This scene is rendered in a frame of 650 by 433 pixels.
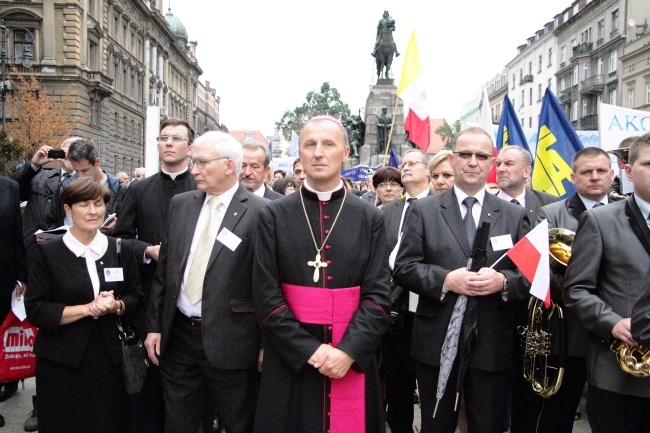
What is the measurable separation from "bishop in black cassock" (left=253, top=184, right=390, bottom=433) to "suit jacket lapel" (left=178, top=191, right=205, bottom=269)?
0.66m

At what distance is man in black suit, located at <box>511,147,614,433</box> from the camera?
13.5ft

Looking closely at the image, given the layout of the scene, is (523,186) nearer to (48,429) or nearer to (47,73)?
(48,429)

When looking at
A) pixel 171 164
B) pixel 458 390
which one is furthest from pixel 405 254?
pixel 171 164

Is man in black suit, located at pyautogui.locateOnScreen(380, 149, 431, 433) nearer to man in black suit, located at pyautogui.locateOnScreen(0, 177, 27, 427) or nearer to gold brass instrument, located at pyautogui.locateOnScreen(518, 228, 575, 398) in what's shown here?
gold brass instrument, located at pyautogui.locateOnScreen(518, 228, 575, 398)

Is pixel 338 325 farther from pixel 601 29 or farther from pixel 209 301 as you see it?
pixel 601 29

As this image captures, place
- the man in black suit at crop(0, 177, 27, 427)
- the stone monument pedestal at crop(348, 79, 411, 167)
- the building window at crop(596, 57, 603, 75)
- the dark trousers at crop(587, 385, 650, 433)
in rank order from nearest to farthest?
the dark trousers at crop(587, 385, 650, 433) → the man in black suit at crop(0, 177, 27, 427) → the stone monument pedestal at crop(348, 79, 411, 167) → the building window at crop(596, 57, 603, 75)

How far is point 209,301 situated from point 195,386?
0.59m

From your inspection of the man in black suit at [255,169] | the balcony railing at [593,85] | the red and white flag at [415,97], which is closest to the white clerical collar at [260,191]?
the man in black suit at [255,169]

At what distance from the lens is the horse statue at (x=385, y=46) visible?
28.0 metres

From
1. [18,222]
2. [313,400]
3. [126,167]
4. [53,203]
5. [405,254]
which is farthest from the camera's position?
[126,167]

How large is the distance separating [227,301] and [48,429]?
1487 mm

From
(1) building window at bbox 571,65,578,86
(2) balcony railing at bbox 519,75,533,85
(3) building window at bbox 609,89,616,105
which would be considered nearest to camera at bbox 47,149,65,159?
(3) building window at bbox 609,89,616,105

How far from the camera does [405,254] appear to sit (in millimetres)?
3734

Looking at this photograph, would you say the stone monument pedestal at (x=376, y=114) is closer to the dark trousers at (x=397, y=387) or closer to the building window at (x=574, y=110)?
the dark trousers at (x=397, y=387)
